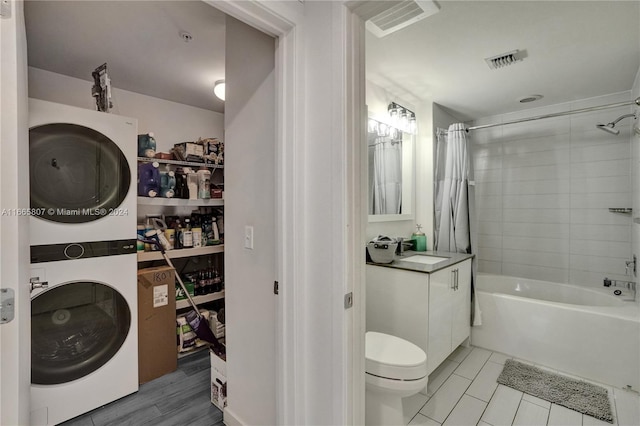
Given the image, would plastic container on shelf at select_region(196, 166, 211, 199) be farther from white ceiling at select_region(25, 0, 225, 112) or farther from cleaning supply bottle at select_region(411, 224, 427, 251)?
cleaning supply bottle at select_region(411, 224, 427, 251)

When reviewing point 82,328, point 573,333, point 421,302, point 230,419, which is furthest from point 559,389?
point 82,328

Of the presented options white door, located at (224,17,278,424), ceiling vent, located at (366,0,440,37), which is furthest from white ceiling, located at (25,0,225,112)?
ceiling vent, located at (366,0,440,37)

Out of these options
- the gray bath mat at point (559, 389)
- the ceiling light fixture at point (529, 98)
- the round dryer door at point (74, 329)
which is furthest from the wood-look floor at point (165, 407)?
the ceiling light fixture at point (529, 98)

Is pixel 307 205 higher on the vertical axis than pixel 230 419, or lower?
higher

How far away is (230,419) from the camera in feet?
5.55

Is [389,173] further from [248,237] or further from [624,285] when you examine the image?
[624,285]

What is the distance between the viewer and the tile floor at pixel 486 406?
5.80 ft

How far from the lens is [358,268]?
116 cm

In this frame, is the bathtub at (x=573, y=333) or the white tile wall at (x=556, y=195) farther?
the white tile wall at (x=556, y=195)

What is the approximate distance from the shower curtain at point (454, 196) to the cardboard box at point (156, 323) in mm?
2459

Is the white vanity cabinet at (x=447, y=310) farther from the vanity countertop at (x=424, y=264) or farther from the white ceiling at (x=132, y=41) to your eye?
the white ceiling at (x=132, y=41)

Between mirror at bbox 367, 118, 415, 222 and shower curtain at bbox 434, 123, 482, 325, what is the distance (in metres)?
0.28

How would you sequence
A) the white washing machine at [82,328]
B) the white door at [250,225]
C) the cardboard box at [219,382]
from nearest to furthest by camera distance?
the white door at [250,225] < the white washing machine at [82,328] < the cardboard box at [219,382]

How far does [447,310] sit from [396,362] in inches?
35.0
